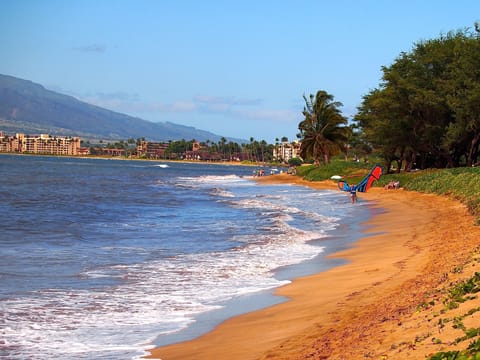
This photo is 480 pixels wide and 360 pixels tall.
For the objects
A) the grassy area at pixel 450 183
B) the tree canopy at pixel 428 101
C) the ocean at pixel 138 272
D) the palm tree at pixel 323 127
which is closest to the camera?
the ocean at pixel 138 272

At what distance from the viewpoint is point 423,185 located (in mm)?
36281

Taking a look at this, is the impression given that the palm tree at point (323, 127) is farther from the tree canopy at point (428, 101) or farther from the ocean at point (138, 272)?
the ocean at point (138, 272)

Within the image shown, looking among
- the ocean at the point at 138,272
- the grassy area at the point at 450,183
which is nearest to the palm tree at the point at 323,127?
the grassy area at the point at 450,183

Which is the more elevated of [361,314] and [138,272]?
[361,314]

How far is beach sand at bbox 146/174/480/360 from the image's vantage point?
636 cm

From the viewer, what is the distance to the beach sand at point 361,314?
636 cm

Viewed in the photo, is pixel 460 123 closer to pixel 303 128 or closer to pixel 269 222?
pixel 269 222

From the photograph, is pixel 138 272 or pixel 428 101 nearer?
pixel 138 272

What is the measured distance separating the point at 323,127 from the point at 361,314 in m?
67.5

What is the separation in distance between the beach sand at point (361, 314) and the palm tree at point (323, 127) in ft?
196

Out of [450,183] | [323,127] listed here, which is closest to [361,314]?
[450,183]

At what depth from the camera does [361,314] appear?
26.8ft

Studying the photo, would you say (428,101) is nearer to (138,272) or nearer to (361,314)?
(138,272)

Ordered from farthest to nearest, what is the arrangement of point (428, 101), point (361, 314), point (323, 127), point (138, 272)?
point (323, 127), point (428, 101), point (138, 272), point (361, 314)
